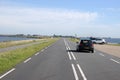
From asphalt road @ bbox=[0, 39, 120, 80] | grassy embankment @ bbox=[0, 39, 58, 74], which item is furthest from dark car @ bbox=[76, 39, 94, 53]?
asphalt road @ bbox=[0, 39, 120, 80]

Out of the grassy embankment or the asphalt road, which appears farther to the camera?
the grassy embankment

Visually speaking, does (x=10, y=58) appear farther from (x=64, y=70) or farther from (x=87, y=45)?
(x=87, y=45)

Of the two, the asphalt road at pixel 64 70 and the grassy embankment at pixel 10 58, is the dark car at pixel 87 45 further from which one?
the asphalt road at pixel 64 70

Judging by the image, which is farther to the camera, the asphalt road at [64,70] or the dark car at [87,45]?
the dark car at [87,45]

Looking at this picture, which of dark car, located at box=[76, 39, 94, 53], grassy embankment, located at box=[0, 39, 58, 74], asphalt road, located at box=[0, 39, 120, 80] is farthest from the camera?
dark car, located at box=[76, 39, 94, 53]

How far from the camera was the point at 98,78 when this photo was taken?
12.3 meters

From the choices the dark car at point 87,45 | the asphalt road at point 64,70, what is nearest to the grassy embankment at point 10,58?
the asphalt road at point 64,70

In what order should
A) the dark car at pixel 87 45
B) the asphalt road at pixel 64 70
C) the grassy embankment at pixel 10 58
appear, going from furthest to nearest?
the dark car at pixel 87 45
the grassy embankment at pixel 10 58
the asphalt road at pixel 64 70

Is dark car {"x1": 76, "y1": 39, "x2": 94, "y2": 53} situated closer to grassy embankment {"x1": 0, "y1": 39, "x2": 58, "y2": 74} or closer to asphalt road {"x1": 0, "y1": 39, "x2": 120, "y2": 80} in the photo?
grassy embankment {"x1": 0, "y1": 39, "x2": 58, "y2": 74}

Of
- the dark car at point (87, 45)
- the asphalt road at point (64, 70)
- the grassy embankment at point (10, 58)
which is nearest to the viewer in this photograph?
the asphalt road at point (64, 70)

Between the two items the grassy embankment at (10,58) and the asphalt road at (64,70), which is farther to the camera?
the grassy embankment at (10,58)

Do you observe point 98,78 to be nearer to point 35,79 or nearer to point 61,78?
point 61,78

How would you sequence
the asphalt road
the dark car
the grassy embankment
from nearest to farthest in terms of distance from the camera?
the asphalt road, the grassy embankment, the dark car

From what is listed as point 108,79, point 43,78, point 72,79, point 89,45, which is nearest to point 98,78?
point 108,79
